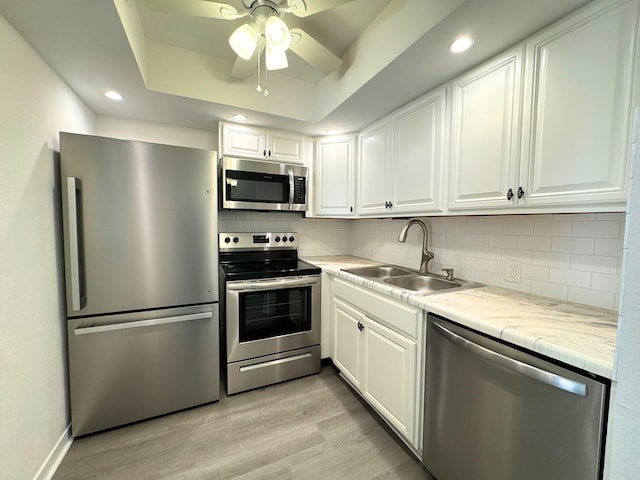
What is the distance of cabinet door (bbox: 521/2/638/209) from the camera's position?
925mm

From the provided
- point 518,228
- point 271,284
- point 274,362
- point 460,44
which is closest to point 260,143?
point 271,284

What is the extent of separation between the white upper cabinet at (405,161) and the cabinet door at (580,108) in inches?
19.7

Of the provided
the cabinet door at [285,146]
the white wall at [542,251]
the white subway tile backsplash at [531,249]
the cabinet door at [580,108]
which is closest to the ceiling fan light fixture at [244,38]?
the cabinet door at [285,146]

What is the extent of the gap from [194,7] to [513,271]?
6.98 feet

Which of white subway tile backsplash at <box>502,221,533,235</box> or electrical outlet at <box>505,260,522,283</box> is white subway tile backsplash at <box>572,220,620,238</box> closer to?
white subway tile backsplash at <box>502,221,533,235</box>

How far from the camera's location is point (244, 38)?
1279 millimetres

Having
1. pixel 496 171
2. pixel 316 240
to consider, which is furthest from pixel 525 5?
pixel 316 240

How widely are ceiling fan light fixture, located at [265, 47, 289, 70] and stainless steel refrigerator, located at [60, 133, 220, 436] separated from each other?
75 cm

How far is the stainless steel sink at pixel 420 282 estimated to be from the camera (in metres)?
1.85

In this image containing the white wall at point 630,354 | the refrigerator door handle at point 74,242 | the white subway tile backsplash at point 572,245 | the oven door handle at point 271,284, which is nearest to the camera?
the white wall at point 630,354

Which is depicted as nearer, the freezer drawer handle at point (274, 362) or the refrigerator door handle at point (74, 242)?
the refrigerator door handle at point (74, 242)

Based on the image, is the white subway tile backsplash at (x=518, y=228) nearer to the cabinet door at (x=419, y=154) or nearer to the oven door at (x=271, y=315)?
the cabinet door at (x=419, y=154)

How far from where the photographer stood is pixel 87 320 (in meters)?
1.56

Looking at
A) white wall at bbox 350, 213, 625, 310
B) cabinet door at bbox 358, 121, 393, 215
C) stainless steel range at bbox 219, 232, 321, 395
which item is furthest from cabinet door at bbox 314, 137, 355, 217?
white wall at bbox 350, 213, 625, 310
